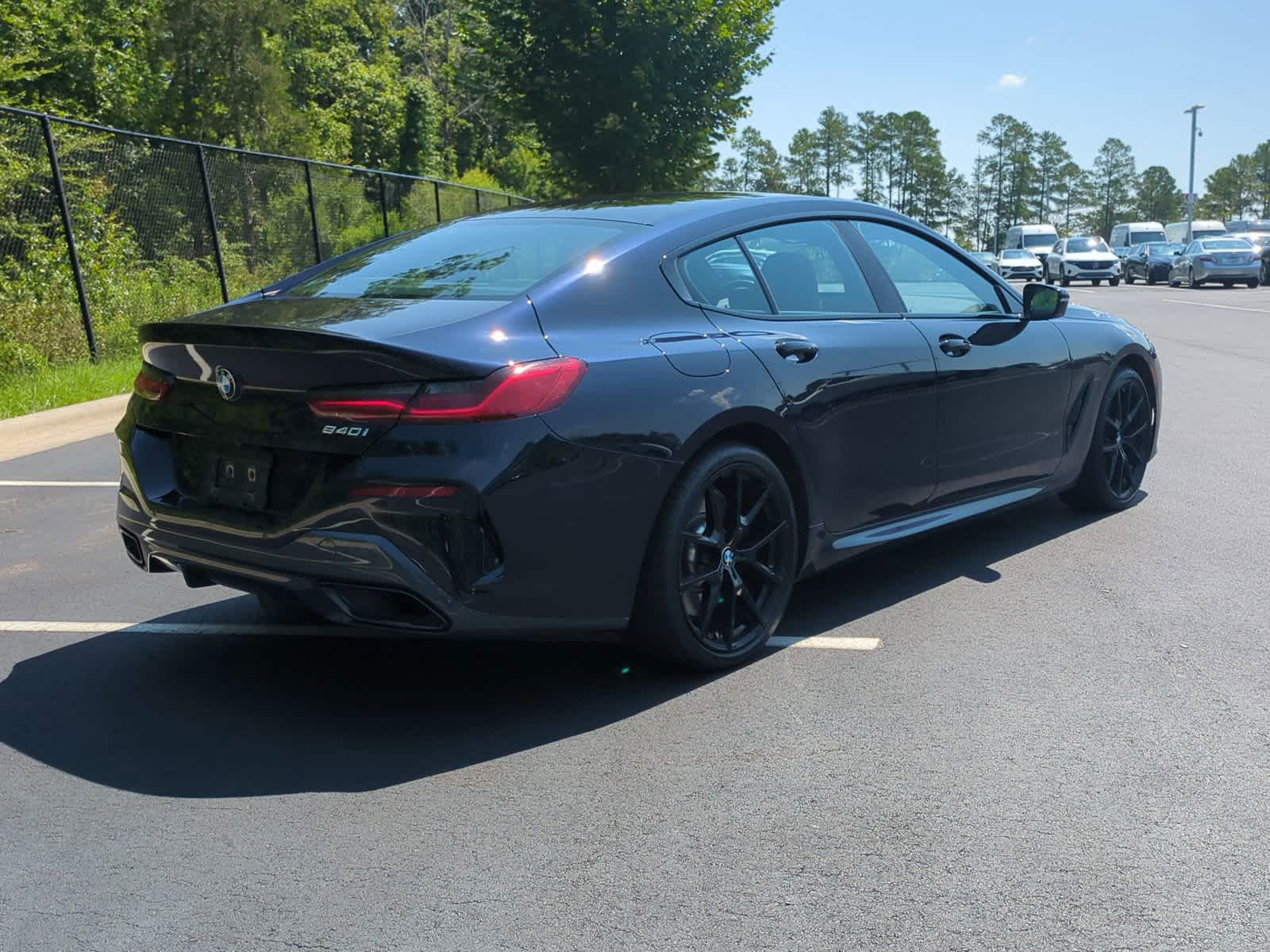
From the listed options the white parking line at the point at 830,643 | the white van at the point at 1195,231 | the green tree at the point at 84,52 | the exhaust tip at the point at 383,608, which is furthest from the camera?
the white van at the point at 1195,231

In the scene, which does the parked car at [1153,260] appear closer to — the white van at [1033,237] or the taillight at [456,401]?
the white van at [1033,237]

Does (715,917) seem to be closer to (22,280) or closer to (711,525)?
(711,525)

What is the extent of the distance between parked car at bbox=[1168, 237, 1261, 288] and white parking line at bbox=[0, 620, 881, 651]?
36413 millimetres

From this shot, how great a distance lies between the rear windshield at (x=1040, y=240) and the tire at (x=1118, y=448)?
4912 cm

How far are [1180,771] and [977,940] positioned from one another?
3.61 feet

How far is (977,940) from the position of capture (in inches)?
101

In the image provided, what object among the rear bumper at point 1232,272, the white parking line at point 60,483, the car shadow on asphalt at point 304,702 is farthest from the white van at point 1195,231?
the car shadow on asphalt at point 304,702

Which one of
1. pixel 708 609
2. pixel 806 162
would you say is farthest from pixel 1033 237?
pixel 806 162

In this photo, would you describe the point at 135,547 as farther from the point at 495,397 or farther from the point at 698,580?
the point at 698,580

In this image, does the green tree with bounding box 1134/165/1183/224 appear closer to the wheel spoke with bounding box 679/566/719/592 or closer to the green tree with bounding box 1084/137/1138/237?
the green tree with bounding box 1084/137/1138/237

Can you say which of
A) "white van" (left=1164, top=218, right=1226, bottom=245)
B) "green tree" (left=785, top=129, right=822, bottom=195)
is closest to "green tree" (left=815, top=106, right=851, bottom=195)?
"green tree" (left=785, top=129, right=822, bottom=195)

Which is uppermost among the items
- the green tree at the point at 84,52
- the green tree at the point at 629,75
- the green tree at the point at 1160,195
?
the green tree at the point at 84,52

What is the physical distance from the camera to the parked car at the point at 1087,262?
4453cm

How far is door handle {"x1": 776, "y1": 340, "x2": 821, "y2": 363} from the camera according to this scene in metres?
4.34
